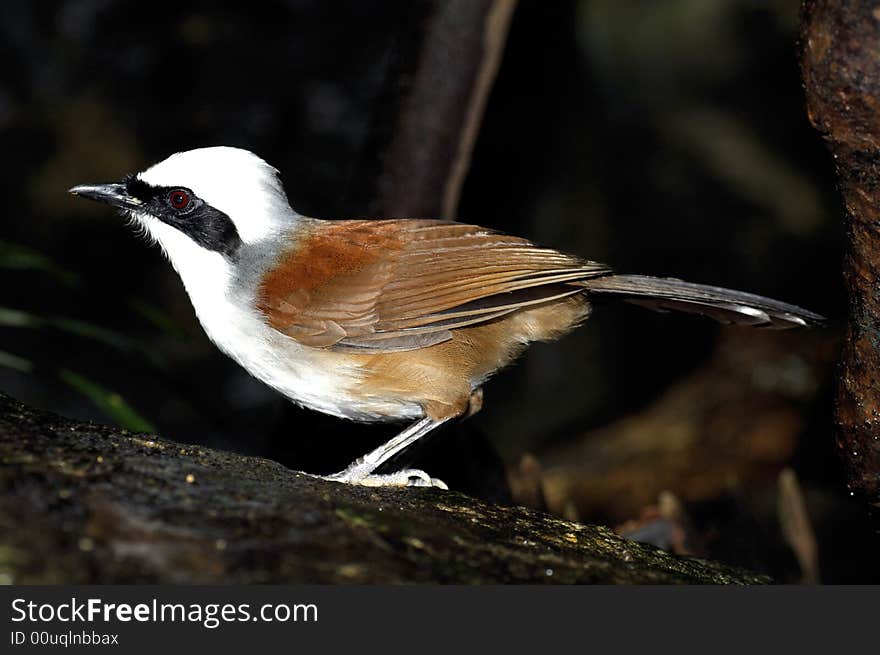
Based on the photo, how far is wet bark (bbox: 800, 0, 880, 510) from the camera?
2807 millimetres

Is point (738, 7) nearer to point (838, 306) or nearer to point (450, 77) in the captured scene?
point (838, 306)

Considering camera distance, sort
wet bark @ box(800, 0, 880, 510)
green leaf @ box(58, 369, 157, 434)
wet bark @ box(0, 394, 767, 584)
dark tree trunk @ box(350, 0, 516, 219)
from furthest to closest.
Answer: dark tree trunk @ box(350, 0, 516, 219), green leaf @ box(58, 369, 157, 434), wet bark @ box(800, 0, 880, 510), wet bark @ box(0, 394, 767, 584)

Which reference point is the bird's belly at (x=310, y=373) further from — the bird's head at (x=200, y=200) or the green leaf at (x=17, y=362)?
the green leaf at (x=17, y=362)

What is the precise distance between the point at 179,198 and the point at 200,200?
0.10 metres

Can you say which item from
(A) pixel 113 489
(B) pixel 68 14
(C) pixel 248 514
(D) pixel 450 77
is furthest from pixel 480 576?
(B) pixel 68 14

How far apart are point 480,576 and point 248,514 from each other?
2.29 ft

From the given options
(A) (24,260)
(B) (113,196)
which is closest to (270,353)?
(B) (113,196)

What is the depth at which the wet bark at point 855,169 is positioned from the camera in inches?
110

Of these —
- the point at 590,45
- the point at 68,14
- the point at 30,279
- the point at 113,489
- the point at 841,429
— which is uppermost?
→ the point at 590,45

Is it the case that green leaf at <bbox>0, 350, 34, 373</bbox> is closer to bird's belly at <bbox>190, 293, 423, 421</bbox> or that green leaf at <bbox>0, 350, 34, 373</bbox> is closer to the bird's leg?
bird's belly at <bbox>190, 293, 423, 421</bbox>

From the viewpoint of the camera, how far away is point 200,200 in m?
4.19

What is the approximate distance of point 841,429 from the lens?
3.62m

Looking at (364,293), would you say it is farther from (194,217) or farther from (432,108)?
(432,108)

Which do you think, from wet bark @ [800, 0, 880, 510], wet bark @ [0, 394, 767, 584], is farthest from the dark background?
wet bark @ [0, 394, 767, 584]
